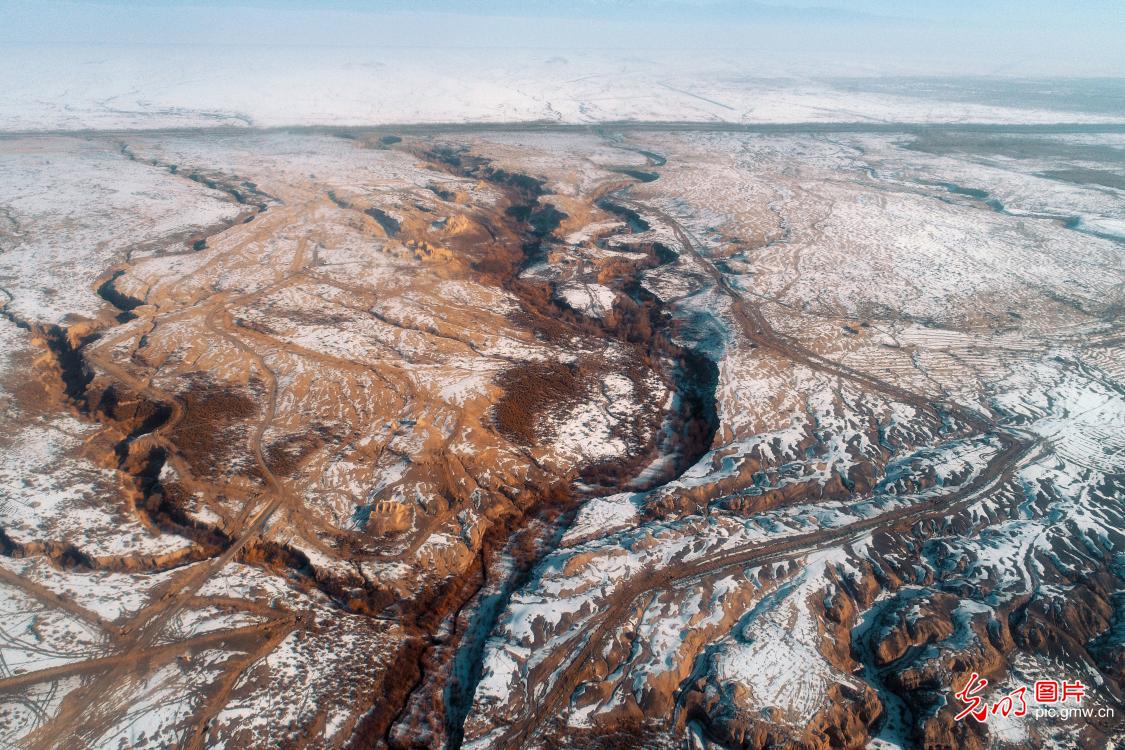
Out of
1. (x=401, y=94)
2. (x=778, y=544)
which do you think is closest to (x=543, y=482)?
(x=778, y=544)

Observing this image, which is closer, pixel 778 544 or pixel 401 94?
pixel 778 544

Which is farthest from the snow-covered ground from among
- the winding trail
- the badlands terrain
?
the winding trail

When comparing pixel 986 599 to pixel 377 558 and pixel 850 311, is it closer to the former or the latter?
pixel 377 558

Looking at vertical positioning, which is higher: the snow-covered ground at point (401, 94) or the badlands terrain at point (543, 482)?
the snow-covered ground at point (401, 94)

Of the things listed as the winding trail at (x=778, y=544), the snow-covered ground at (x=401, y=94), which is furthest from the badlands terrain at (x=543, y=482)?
the snow-covered ground at (x=401, y=94)

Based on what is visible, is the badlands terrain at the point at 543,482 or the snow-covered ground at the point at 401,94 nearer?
the badlands terrain at the point at 543,482

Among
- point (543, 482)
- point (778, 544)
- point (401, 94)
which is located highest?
point (401, 94)

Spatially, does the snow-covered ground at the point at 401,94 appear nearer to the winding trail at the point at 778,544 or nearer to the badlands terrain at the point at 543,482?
the badlands terrain at the point at 543,482

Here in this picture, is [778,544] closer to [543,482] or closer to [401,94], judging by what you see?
[543,482]

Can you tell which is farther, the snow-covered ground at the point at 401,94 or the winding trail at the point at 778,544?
the snow-covered ground at the point at 401,94

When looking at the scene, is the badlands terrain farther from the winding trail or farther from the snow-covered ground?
the snow-covered ground
